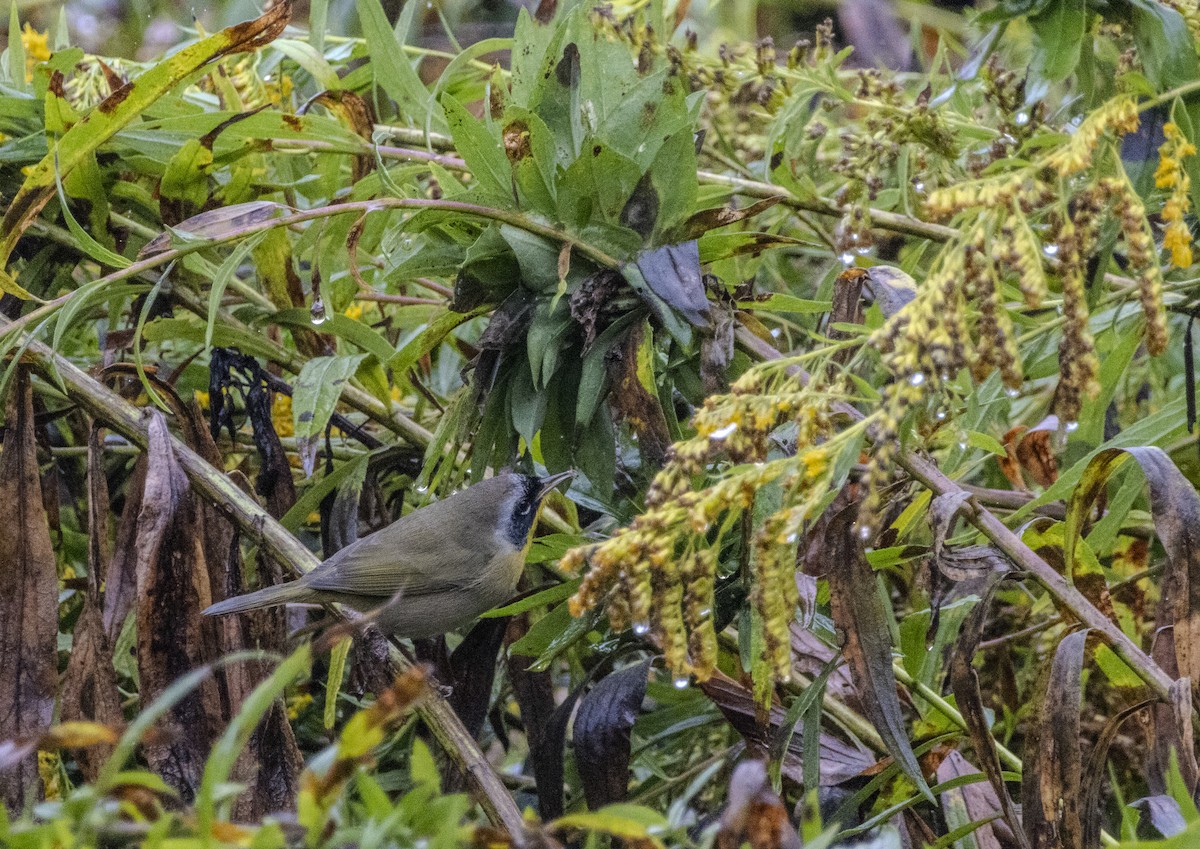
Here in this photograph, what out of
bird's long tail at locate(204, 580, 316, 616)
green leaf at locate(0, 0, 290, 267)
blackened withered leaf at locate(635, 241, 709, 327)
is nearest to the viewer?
blackened withered leaf at locate(635, 241, 709, 327)

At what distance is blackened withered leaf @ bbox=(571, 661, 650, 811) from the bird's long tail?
602 millimetres

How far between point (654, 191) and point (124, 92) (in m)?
0.83

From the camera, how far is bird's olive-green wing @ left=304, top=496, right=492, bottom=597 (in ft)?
8.27

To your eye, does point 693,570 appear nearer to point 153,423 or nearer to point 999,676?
point 153,423

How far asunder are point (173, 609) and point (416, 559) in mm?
875

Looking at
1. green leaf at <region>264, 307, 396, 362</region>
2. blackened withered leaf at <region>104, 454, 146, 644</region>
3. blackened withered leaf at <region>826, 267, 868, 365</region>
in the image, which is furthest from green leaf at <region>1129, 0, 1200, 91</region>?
blackened withered leaf at <region>104, 454, 146, 644</region>

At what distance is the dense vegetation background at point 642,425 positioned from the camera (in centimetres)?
130

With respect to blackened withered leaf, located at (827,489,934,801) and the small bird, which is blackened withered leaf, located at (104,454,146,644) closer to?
the small bird

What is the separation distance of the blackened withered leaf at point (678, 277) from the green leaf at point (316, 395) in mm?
564

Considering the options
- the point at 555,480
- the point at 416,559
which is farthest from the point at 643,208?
the point at 416,559

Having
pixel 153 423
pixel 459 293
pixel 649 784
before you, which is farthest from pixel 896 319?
pixel 649 784

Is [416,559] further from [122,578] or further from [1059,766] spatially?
[1059,766]

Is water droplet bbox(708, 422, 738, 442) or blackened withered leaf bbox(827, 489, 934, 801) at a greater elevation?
water droplet bbox(708, 422, 738, 442)

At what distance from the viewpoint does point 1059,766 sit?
1.53 m
